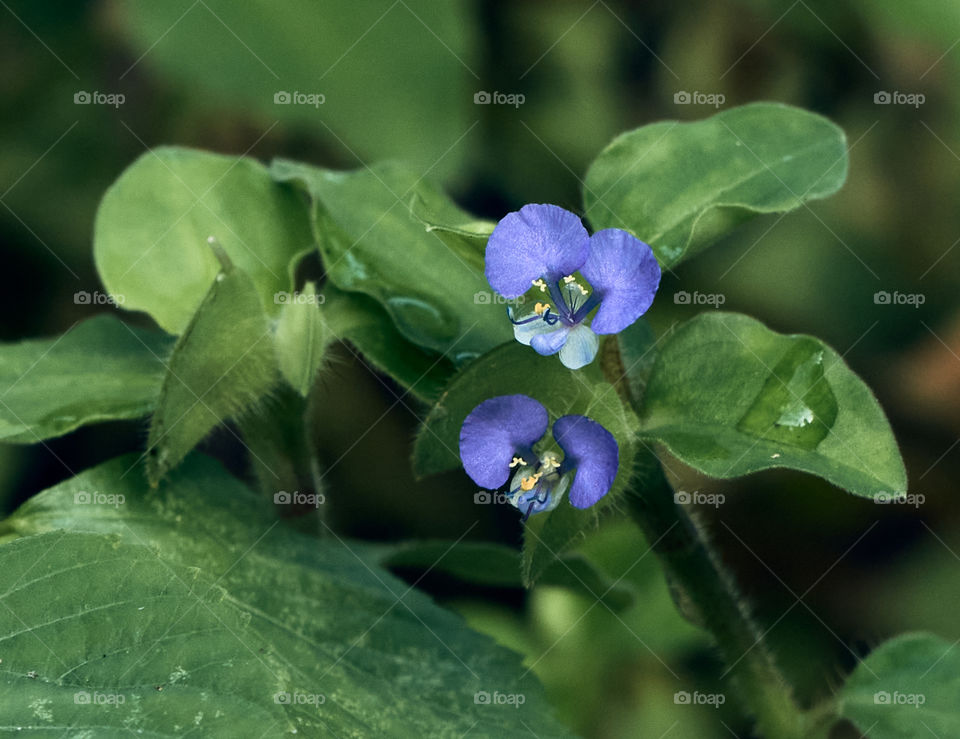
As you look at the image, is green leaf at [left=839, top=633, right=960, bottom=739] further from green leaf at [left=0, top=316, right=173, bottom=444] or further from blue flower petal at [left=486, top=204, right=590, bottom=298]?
green leaf at [left=0, top=316, right=173, bottom=444]

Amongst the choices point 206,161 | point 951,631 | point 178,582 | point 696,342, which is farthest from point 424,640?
point 951,631

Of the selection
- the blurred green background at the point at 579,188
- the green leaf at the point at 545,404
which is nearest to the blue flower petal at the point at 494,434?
the green leaf at the point at 545,404

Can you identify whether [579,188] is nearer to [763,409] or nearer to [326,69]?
[326,69]

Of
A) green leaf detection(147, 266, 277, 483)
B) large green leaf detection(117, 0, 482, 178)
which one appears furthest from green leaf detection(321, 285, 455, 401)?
large green leaf detection(117, 0, 482, 178)

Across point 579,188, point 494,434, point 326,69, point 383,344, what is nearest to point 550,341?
point 494,434

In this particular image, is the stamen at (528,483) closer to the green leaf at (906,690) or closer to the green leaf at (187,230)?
the green leaf at (187,230)

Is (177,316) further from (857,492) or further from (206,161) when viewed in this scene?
(857,492)
